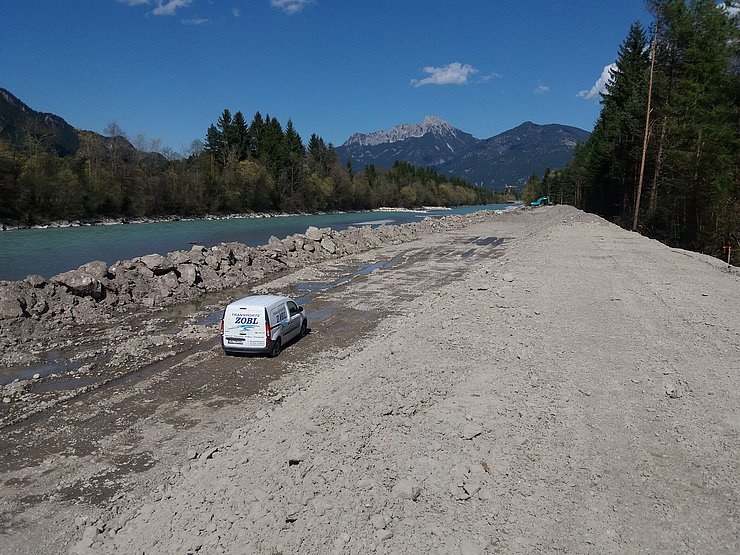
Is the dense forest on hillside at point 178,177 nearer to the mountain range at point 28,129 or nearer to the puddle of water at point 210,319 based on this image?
the mountain range at point 28,129

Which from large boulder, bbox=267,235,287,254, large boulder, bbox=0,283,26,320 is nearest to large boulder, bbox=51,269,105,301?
large boulder, bbox=0,283,26,320

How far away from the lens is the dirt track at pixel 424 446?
516cm

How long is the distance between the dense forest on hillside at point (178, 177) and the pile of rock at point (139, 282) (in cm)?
4366

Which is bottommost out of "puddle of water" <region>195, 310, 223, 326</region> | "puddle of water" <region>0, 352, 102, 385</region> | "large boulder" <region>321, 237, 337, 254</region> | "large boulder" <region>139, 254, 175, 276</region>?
"puddle of water" <region>195, 310, 223, 326</region>

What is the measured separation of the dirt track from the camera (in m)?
5.16

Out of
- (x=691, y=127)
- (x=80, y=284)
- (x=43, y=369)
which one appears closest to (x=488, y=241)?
(x=691, y=127)

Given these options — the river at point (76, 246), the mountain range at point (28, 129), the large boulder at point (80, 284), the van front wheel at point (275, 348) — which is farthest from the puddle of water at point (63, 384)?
the mountain range at point (28, 129)

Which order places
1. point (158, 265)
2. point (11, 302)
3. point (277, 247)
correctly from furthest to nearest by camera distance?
point (277, 247)
point (158, 265)
point (11, 302)

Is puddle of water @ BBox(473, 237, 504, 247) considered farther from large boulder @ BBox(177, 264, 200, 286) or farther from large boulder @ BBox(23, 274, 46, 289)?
large boulder @ BBox(23, 274, 46, 289)

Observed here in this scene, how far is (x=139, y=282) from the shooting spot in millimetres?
21203

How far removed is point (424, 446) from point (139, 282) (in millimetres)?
18256

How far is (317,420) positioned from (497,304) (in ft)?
28.6

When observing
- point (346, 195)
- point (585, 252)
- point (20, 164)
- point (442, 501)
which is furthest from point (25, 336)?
point (346, 195)

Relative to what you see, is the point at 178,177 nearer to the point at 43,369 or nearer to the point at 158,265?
the point at 158,265
